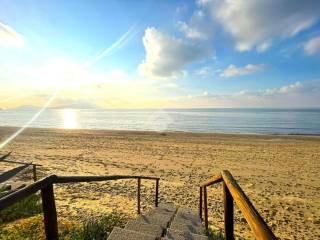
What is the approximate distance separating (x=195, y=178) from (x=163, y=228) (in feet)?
31.9

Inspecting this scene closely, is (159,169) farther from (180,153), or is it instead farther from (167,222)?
(167,222)

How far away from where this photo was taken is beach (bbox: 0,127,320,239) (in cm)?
823

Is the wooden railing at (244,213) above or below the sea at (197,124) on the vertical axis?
above

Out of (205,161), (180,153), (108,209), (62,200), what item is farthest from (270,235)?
(180,153)

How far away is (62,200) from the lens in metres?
8.58

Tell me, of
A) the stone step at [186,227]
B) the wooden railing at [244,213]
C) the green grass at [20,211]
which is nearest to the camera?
the wooden railing at [244,213]

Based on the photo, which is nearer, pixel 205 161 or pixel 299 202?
pixel 299 202

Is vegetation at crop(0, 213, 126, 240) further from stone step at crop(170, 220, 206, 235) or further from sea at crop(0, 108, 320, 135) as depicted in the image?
sea at crop(0, 108, 320, 135)

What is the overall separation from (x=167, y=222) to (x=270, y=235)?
142 inches

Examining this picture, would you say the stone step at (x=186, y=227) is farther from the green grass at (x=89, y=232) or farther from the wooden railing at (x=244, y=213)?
A: the wooden railing at (x=244, y=213)

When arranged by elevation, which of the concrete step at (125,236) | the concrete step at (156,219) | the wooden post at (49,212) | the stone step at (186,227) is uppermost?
the wooden post at (49,212)

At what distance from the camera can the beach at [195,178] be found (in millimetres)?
8227

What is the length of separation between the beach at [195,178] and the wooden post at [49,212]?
4.97m

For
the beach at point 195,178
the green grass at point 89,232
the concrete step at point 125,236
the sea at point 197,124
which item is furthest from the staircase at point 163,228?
the sea at point 197,124
